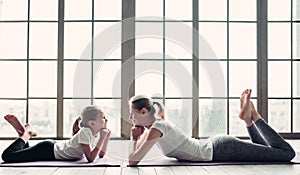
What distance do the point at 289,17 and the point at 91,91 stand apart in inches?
95.4

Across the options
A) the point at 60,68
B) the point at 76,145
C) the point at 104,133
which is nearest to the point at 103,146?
the point at 104,133

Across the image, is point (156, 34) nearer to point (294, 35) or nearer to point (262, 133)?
point (294, 35)

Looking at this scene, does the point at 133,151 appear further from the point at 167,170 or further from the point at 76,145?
the point at 76,145

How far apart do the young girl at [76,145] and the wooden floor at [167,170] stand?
0.75ft

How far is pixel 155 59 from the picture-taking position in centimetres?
543

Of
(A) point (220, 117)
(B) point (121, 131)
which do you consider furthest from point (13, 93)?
(A) point (220, 117)

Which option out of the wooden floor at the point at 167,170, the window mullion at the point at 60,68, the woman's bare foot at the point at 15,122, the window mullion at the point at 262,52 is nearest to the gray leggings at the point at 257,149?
the wooden floor at the point at 167,170

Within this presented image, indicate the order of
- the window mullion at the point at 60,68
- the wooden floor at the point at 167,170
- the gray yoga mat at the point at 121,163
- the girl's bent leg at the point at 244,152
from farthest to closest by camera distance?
the window mullion at the point at 60,68, the girl's bent leg at the point at 244,152, the gray yoga mat at the point at 121,163, the wooden floor at the point at 167,170

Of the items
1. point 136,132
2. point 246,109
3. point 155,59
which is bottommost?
point 136,132

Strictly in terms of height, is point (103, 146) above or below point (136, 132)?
below

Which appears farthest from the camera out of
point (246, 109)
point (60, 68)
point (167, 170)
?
point (60, 68)

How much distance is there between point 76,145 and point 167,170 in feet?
2.22

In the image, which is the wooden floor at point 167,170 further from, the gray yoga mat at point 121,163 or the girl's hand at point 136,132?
the girl's hand at point 136,132

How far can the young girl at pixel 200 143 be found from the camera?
3004mm
